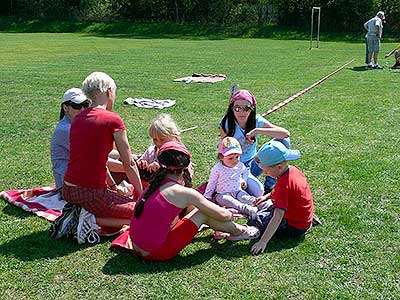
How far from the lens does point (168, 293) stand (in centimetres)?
361

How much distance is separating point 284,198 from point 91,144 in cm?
161

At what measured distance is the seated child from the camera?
507 cm

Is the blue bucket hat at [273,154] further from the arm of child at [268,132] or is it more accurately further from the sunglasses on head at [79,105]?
the sunglasses on head at [79,105]

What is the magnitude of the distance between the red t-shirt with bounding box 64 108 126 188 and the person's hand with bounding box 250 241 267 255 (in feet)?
4.45

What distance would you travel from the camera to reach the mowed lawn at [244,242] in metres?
3.72

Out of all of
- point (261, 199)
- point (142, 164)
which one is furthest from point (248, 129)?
point (142, 164)

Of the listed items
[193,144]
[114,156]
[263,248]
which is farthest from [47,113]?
[263,248]

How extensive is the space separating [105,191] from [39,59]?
53.1 ft

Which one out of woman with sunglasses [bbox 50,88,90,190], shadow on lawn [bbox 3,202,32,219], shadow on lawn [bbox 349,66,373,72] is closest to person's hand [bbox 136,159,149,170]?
woman with sunglasses [bbox 50,88,90,190]

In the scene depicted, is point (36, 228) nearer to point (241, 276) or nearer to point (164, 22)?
point (241, 276)

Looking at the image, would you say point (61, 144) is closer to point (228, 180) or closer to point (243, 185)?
point (228, 180)

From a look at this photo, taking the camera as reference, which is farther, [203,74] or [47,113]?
[203,74]

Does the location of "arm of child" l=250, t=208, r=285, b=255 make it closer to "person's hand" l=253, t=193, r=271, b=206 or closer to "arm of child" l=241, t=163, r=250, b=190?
"person's hand" l=253, t=193, r=271, b=206

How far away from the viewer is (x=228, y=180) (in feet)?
16.8
